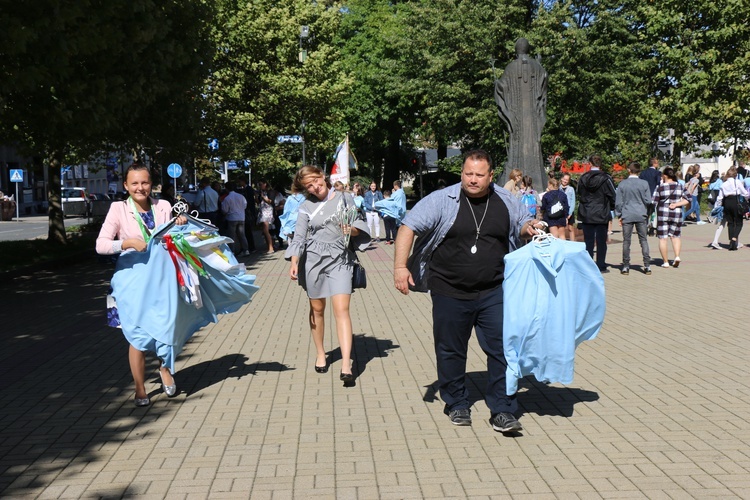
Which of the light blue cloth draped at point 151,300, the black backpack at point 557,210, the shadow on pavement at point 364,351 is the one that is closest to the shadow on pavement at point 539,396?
the shadow on pavement at point 364,351

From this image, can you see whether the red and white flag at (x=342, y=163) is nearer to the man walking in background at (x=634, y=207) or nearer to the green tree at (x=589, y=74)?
the man walking in background at (x=634, y=207)

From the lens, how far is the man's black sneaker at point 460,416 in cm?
591

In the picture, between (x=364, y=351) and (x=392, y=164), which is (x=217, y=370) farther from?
(x=392, y=164)

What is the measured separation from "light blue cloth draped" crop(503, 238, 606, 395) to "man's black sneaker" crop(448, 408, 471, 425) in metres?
0.33

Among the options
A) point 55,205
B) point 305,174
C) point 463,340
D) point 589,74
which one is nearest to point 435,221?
point 463,340

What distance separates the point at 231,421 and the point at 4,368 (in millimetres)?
3168

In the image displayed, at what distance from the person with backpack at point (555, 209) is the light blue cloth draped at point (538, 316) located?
368 inches

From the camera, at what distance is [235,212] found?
21.5 meters

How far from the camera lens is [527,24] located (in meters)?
37.4

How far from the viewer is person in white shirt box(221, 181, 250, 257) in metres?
21.3

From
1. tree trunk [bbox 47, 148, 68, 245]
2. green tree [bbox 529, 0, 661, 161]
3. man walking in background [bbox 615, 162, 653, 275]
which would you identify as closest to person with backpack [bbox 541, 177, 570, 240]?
man walking in background [bbox 615, 162, 653, 275]

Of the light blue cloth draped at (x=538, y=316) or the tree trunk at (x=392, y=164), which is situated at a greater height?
the tree trunk at (x=392, y=164)

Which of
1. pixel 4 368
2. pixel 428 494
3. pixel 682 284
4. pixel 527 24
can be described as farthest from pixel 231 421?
pixel 527 24

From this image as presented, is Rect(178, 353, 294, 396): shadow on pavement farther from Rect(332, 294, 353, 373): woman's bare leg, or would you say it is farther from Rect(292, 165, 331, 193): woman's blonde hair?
Rect(292, 165, 331, 193): woman's blonde hair
